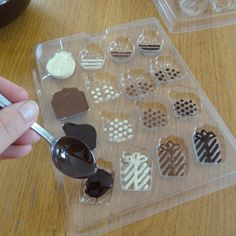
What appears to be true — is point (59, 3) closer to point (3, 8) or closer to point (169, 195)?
point (3, 8)

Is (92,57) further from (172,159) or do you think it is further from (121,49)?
(172,159)

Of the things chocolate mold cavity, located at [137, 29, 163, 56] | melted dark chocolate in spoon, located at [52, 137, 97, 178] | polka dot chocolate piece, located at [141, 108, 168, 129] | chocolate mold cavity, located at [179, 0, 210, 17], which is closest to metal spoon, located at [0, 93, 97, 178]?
melted dark chocolate in spoon, located at [52, 137, 97, 178]

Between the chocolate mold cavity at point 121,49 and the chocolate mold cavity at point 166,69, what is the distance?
5 centimetres

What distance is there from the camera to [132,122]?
0.59m

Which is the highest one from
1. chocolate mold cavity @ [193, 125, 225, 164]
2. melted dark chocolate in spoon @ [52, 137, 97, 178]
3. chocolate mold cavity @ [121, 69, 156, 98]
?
melted dark chocolate in spoon @ [52, 137, 97, 178]

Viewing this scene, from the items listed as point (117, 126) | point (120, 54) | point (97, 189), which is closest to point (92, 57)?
point (120, 54)

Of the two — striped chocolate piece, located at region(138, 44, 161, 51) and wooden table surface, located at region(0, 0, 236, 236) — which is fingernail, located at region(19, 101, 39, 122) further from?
striped chocolate piece, located at region(138, 44, 161, 51)

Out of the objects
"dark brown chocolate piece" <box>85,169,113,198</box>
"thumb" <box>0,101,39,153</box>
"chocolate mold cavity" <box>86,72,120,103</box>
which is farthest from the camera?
"chocolate mold cavity" <box>86,72,120,103</box>

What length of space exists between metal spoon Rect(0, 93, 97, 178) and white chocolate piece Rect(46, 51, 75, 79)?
15cm

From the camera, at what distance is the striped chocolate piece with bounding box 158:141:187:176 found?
0.53 metres

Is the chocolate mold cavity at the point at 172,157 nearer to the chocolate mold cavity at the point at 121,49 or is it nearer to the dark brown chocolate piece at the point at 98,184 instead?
the dark brown chocolate piece at the point at 98,184

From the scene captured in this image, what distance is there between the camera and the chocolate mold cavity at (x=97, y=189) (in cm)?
51

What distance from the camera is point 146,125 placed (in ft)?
1.92

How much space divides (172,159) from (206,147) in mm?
54
